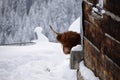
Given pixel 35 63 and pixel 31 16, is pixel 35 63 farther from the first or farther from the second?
pixel 31 16

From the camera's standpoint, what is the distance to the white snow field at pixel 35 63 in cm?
756

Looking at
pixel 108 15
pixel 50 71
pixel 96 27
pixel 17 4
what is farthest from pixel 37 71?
pixel 17 4

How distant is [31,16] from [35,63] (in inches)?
1542

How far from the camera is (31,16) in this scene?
4750 cm

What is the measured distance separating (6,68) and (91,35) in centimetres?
403

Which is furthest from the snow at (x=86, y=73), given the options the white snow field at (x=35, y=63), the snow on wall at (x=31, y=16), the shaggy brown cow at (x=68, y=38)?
the snow on wall at (x=31, y=16)

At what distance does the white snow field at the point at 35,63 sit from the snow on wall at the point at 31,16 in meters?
32.4

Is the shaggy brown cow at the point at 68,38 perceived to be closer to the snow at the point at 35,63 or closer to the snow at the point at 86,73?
the snow at the point at 35,63

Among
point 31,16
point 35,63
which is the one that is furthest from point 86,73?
point 31,16

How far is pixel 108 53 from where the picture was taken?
3.81 m

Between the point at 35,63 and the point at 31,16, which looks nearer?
the point at 35,63

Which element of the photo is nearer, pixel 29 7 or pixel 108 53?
pixel 108 53

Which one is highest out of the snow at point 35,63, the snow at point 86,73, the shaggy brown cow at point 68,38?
the snow at point 86,73

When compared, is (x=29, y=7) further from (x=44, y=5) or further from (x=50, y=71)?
(x=50, y=71)
